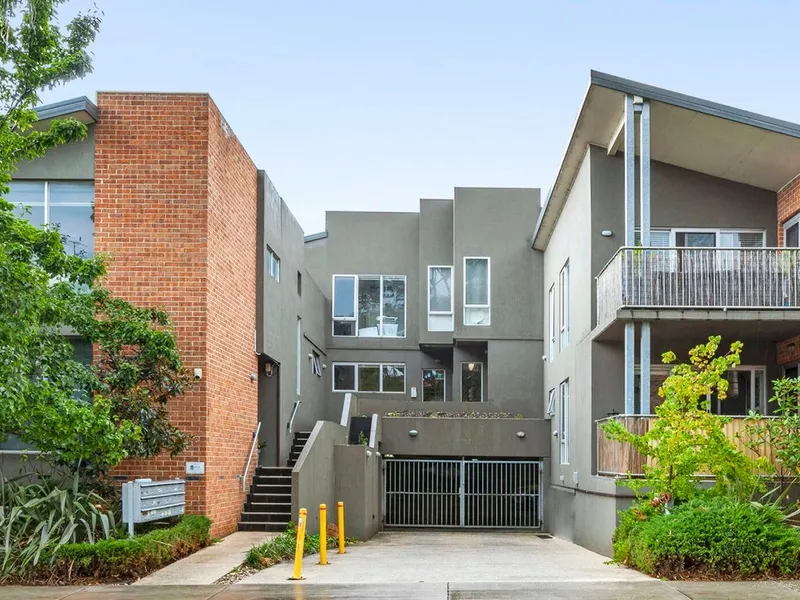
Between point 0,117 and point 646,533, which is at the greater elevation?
point 0,117

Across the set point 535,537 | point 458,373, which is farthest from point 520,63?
point 458,373

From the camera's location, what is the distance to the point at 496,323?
28672 mm

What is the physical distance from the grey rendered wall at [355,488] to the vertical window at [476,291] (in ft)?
28.3

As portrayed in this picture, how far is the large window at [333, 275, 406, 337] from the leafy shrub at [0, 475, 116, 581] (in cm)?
1777

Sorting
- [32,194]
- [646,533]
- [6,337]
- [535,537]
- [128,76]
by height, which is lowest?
[535,537]

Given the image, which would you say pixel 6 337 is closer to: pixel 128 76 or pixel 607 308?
pixel 128 76

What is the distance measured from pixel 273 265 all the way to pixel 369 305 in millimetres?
9860

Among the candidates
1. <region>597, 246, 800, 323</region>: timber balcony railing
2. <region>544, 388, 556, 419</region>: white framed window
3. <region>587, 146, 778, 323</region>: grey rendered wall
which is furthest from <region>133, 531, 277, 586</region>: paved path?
<region>544, 388, 556, 419</region>: white framed window

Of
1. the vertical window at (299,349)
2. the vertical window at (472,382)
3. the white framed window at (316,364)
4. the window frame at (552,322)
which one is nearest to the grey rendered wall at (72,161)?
the vertical window at (299,349)

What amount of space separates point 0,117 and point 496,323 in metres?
18.2

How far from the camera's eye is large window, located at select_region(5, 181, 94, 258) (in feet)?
53.6

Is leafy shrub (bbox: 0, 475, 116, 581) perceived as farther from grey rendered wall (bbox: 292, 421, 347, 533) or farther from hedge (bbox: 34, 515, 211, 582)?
grey rendered wall (bbox: 292, 421, 347, 533)

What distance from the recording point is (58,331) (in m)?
14.3

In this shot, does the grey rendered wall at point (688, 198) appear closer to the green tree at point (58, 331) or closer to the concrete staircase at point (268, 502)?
the concrete staircase at point (268, 502)
